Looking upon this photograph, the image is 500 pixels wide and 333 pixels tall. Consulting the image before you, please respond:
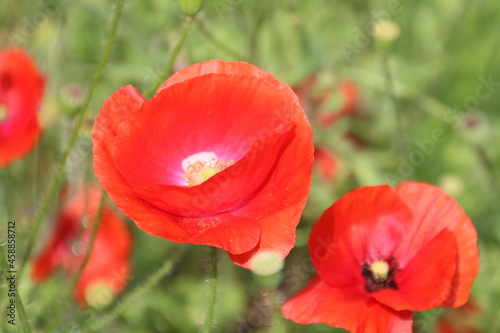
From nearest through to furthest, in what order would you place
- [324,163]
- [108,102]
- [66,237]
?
[108,102] → [66,237] → [324,163]

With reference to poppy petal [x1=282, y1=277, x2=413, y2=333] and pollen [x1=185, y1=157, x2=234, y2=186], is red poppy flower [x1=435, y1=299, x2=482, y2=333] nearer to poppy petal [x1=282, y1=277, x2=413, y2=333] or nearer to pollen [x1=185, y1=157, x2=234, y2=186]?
poppy petal [x1=282, y1=277, x2=413, y2=333]

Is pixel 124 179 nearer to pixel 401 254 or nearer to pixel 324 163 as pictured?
pixel 401 254

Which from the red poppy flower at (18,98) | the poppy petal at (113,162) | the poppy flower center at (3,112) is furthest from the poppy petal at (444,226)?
the poppy flower center at (3,112)

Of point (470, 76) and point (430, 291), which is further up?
point (430, 291)

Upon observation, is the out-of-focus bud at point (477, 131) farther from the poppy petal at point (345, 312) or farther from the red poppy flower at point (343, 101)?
the poppy petal at point (345, 312)

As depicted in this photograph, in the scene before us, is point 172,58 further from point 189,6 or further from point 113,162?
point 113,162

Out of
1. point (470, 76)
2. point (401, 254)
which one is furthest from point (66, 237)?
point (470, 76)
